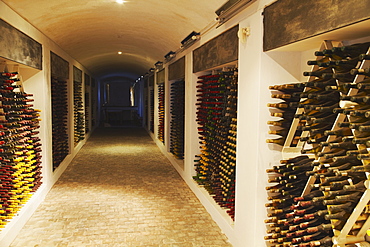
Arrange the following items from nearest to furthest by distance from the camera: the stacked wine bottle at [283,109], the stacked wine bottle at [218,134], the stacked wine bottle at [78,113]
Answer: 1. the stacked wine bottle at [283,109]
2. the stacked wine bottle at [218,134]
3. the stacked wine bottle at [78,113]

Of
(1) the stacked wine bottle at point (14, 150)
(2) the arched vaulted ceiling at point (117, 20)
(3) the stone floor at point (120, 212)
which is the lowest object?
(3) the stone floor at point (120, 212)

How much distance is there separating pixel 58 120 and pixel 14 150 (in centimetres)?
284

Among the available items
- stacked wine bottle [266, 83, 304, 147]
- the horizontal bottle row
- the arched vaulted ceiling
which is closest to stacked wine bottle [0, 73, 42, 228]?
the arched vaulted ceiling

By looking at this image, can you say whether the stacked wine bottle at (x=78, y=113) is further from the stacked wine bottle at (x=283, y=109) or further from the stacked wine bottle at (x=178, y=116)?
the stacked wine bottle at (x=283, y=109)

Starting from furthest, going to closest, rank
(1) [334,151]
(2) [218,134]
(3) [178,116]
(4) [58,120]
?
(3) [178,116], (4) [58,120], (2) [218,134], (1) [334,151]

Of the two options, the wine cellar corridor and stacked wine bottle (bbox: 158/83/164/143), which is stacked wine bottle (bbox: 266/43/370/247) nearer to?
the wine cellar corridor

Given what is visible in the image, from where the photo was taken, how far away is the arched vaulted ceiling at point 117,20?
4.09 m

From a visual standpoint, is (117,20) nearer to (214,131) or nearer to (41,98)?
(41,98)

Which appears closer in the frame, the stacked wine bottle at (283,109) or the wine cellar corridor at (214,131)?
the wine cellar corridor at (214,131)

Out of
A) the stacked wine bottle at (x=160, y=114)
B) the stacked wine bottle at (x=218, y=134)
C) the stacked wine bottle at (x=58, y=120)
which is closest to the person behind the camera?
the stacked wine bottle at (x=218, y=134)

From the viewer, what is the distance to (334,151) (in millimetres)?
2225

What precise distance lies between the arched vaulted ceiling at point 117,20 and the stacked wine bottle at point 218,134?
84cm

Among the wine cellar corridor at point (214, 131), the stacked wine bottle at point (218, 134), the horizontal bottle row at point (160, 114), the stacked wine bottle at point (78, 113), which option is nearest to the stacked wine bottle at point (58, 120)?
the wine cellar corridor at point (214, 131)

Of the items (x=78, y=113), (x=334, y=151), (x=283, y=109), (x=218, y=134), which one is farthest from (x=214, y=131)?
(x=78, y=113)
